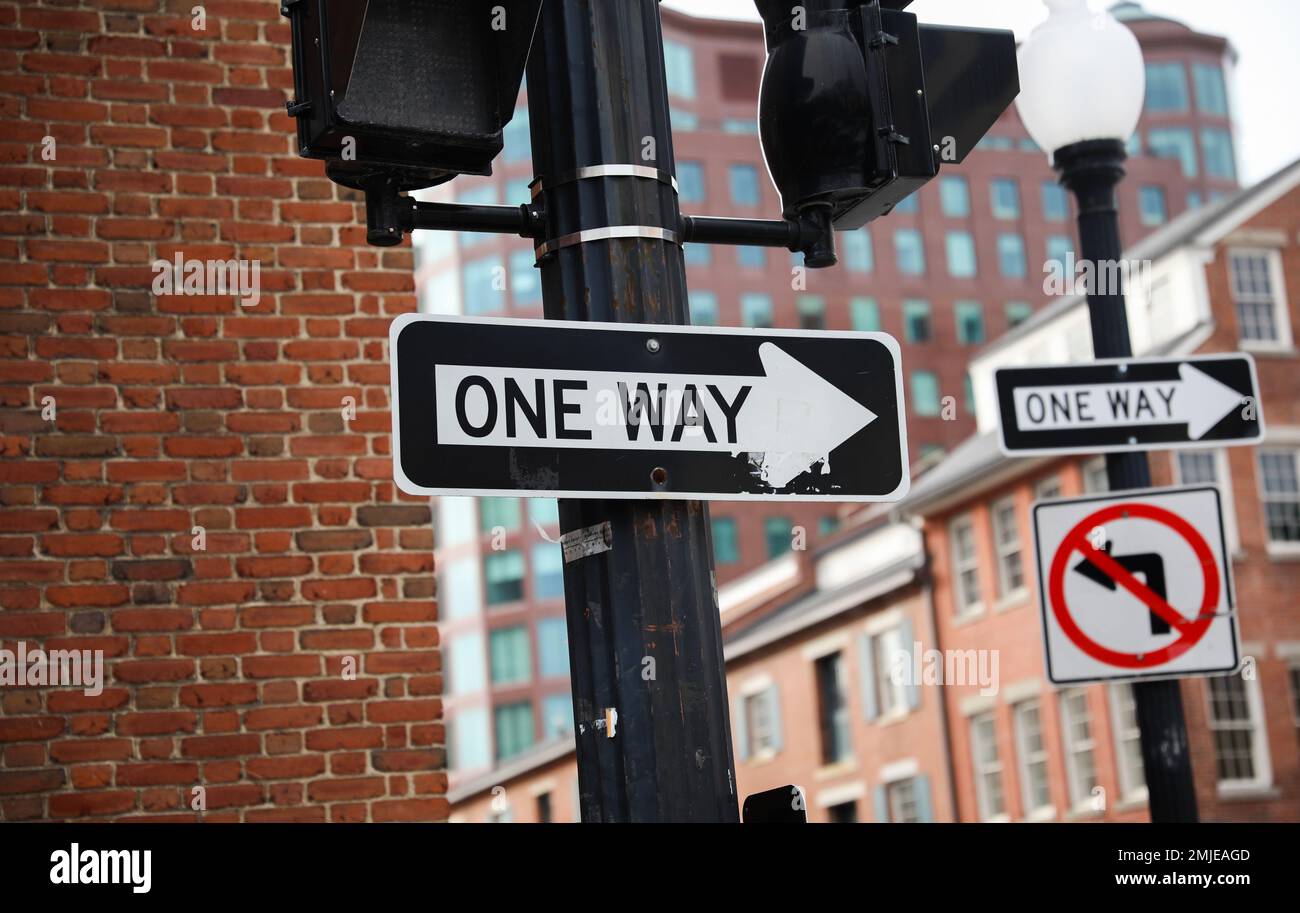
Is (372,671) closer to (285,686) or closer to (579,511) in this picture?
(285,686)

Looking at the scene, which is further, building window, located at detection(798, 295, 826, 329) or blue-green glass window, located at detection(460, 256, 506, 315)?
blue-green glass window, located at detection(460, 256, 506, 315)

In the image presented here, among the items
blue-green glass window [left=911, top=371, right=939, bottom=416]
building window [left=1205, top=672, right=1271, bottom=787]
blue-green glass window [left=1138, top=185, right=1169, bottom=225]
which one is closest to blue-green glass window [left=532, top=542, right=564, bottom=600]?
blue-green glass window [left=911, top=371, right=939, bottom=416]

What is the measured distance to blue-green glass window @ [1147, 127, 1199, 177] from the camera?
91.2m

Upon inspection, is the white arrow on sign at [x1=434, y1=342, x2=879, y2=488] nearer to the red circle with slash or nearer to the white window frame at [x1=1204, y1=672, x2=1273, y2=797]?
the red circle with slash

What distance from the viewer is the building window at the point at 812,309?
77.6 metres

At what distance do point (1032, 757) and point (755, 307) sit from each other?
1639 inches

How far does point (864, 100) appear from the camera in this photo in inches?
161

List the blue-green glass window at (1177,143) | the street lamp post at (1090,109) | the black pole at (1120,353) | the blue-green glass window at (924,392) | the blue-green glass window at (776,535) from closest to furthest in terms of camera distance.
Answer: the black pole at (1120,353) < the street lamp post at (1090,109) < the blue-green glass window at (776,535) < the blue-green glass window at (924,392) < the blue-green glass window at (1177,143)

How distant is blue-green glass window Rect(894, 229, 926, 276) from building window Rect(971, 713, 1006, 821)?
141ft

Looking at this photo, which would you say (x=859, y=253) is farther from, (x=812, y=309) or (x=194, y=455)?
(x=194, y=455)

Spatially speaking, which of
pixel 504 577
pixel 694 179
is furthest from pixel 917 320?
pixel 504 577

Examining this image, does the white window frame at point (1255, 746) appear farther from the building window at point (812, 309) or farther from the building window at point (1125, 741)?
the building window at point (812, 309)

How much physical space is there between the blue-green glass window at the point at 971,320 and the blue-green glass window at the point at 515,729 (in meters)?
25.2

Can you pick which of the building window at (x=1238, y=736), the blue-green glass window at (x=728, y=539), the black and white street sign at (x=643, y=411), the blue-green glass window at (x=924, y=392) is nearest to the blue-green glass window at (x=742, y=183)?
the blue-green glass window at (x=924, y=392)
